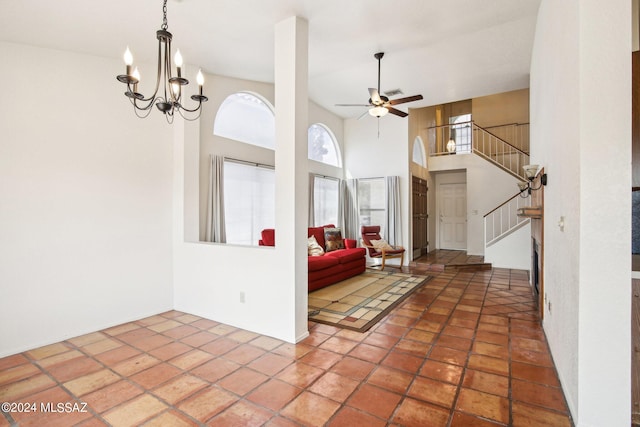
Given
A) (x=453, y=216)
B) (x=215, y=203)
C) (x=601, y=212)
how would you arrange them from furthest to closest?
(x=453, y=216)
(x=215, y=203)
(x=601, y=212)

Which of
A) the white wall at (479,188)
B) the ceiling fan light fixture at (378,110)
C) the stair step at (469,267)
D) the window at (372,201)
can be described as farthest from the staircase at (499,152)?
the ceiling fan light fixture at (378,110)

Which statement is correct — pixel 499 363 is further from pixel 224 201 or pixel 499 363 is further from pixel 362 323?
pixel 224 201

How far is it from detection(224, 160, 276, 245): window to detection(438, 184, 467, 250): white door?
609 centimetres

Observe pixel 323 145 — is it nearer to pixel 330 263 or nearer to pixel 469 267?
pixel 330 263

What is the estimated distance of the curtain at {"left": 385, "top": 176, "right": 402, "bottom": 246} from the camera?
6.91m

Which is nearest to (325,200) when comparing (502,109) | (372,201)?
(372,201)

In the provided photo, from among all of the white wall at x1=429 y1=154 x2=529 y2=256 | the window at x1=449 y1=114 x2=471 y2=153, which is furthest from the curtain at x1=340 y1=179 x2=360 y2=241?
the window at x1=449 y1=114 x2=471 y2=153

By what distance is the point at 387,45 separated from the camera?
3820 mm

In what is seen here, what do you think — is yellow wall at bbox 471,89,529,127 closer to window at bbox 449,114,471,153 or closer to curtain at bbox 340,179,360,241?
window at bbox 449,114,471,153

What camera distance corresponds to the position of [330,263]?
4945mm

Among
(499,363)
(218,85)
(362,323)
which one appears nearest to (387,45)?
(218,85)

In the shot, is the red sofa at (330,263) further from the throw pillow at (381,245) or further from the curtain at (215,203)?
the curtain at (215,203)

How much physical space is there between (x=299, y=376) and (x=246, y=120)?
157 inches

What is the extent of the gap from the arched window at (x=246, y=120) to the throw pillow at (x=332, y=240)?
6.64ft
